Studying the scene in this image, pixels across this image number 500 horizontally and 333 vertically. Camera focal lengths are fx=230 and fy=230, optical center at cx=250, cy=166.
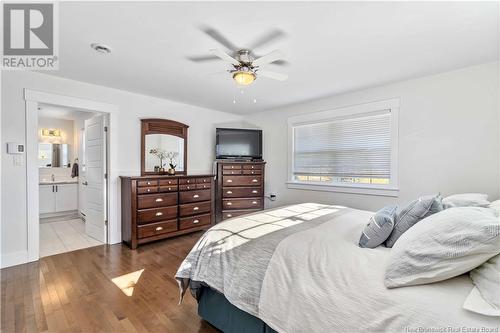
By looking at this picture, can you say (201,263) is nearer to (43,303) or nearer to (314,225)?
(314,225)

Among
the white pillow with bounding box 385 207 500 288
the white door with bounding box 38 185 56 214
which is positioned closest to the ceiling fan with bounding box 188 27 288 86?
the white pillow with bounding box 385 207 500 288

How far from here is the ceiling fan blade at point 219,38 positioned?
1977mm

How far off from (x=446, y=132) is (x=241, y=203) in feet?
10.8

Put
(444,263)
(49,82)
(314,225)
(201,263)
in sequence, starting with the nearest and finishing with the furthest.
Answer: (444,263) < (201,263) < (314,225) < (49,82)

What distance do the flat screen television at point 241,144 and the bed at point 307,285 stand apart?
2745 millimetres

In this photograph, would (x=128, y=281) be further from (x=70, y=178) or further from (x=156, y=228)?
(x=70, y=178)

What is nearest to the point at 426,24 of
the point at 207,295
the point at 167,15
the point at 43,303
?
the point at 167,15

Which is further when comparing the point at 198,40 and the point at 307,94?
the point at 307,94

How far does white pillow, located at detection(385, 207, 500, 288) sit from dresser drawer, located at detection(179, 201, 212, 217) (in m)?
3.32

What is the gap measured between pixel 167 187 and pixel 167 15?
253 cm

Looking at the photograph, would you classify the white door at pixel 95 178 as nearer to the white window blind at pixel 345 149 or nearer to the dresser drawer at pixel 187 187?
the dresser drawer at pixel 187 187

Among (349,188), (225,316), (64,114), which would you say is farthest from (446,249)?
(64,114)

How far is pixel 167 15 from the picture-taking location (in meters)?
1.79

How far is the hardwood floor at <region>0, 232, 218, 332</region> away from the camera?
1771 mm
